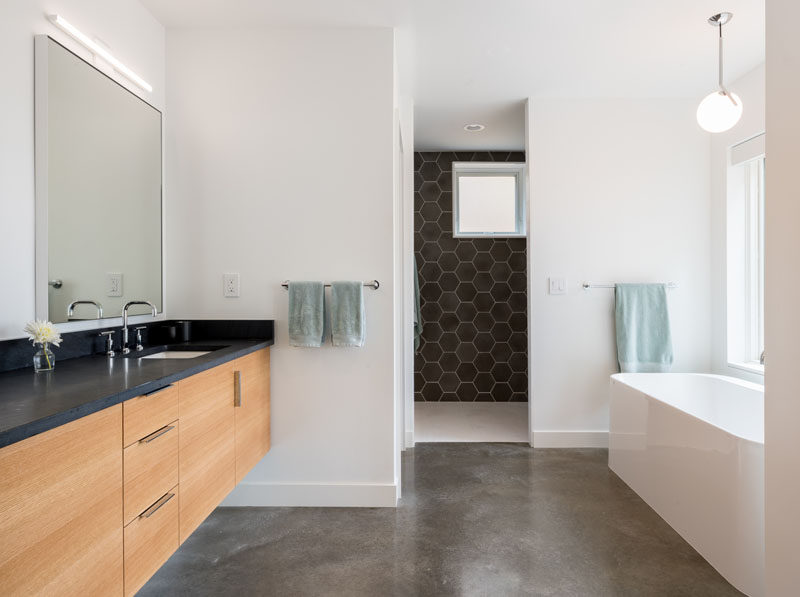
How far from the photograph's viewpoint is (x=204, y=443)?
1793 millimetres

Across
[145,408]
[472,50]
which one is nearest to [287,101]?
[472,50]

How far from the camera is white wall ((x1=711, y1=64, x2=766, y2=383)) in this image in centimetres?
321

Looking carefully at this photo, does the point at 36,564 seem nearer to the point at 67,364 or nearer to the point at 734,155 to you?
the point at 67,364

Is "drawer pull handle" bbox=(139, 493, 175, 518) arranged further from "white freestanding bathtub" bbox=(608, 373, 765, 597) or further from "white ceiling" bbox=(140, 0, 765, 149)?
"white ceiling" bbox=(140, 0, 765, 149)

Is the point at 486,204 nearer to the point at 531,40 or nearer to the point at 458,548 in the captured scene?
the point at 531,40

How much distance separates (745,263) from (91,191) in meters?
3.79

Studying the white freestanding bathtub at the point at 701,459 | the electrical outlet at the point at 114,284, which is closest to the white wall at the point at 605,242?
the white freestanding bathtub at the point at 701,459

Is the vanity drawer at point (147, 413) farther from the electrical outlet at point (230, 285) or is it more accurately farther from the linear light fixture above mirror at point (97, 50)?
the linear light fixture above mirror at point (97, 50)

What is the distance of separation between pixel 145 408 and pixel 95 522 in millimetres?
315

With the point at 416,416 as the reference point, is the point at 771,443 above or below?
above

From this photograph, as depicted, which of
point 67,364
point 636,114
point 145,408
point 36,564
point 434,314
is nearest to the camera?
point 36,564

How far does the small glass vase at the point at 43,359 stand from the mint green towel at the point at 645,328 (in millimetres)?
3172

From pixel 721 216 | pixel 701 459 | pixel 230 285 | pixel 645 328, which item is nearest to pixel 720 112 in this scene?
pixel 721 216

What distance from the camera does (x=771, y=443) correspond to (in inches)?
52.3
